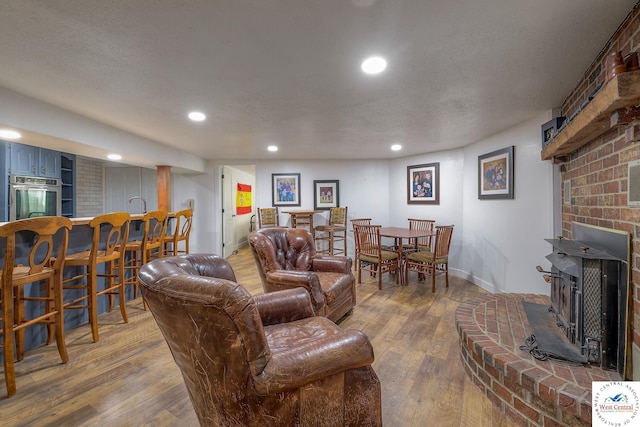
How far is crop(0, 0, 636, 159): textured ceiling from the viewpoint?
129cm

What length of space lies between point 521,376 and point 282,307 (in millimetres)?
1387

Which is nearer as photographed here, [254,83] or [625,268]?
[625,268]

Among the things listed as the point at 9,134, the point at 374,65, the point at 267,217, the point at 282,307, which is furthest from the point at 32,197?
the point at 374,65

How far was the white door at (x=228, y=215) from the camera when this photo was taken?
579cm

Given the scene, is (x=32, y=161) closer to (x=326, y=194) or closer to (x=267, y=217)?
(x=267, y=217)

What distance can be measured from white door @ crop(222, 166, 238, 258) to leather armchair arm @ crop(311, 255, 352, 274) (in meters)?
3.40

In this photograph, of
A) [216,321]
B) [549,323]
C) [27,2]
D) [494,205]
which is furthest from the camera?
[494,205]

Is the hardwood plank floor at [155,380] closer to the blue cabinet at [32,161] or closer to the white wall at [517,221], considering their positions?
the white wall at [517,221]

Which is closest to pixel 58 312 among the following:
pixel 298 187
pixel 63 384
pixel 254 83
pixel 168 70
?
pixel 63 384

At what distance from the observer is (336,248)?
226 inches

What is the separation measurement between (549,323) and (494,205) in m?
1.98

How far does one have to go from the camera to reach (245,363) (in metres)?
0.95

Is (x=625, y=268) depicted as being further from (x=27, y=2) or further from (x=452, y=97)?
(x=27, y=2)

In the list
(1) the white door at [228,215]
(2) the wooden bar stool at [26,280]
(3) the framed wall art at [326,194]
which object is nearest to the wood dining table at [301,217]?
(3) the framed wall art at [326,194]
